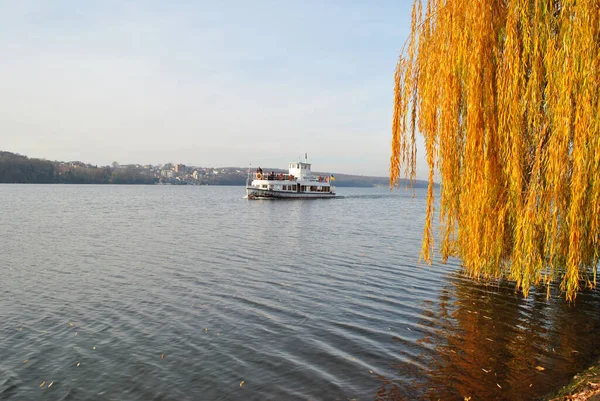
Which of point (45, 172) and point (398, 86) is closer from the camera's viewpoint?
point (398, 86)

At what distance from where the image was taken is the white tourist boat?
80.1 meters

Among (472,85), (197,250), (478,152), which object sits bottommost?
(197,250)

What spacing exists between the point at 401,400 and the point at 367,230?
28255 millimetres

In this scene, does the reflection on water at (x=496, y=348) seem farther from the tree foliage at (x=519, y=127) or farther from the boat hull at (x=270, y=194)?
the boat hull at (x=270, y=194)

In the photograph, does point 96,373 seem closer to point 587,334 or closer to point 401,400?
point 401,400

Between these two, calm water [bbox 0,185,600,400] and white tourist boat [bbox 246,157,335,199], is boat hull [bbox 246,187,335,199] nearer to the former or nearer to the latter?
white tourist boat [bbox 246,157,335,199]

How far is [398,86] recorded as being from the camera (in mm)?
11680

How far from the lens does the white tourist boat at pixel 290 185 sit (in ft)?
263

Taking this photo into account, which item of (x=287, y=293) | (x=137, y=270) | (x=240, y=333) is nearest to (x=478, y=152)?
(x=240, y=333)

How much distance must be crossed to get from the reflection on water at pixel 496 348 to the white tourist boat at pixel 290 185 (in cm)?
6713

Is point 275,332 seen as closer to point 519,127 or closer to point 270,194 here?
point 519,127

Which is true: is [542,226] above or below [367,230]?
above

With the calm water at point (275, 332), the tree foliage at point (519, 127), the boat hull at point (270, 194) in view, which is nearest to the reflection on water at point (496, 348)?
the calm water at point (275, 332)

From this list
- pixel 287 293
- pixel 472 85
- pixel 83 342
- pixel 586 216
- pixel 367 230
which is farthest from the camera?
pixel 367 230
